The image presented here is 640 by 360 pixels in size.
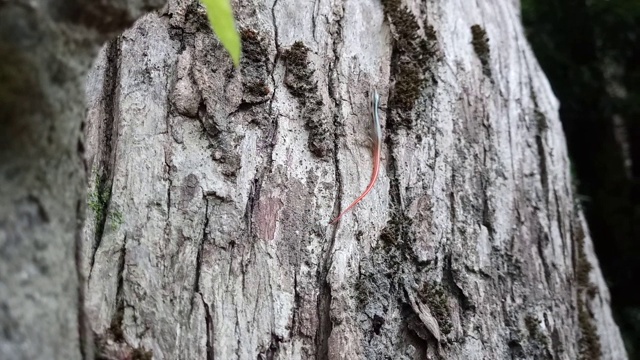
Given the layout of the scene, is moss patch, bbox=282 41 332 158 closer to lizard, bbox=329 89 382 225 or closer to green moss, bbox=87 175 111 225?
lizard, bbox=329 89 382 225

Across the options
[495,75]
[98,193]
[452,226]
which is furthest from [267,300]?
[495,75]

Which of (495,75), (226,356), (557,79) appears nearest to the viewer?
(226,356)

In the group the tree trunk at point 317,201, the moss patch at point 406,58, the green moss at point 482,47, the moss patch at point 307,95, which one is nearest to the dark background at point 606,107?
the green moss at point 482,47

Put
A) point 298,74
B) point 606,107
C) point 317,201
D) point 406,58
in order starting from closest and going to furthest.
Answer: point 317,201 → point 298,74 → point 406,58 → point 606,107

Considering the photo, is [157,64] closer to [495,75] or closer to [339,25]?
[339,25]

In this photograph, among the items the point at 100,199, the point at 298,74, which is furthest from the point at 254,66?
the point at 100,199

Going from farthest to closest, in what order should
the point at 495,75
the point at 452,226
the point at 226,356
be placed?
Result: the point at 495,75, the point at 452,226, the point at 226,356

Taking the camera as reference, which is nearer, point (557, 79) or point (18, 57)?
point (18, 57)

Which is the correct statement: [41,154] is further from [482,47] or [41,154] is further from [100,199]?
[482,47]
